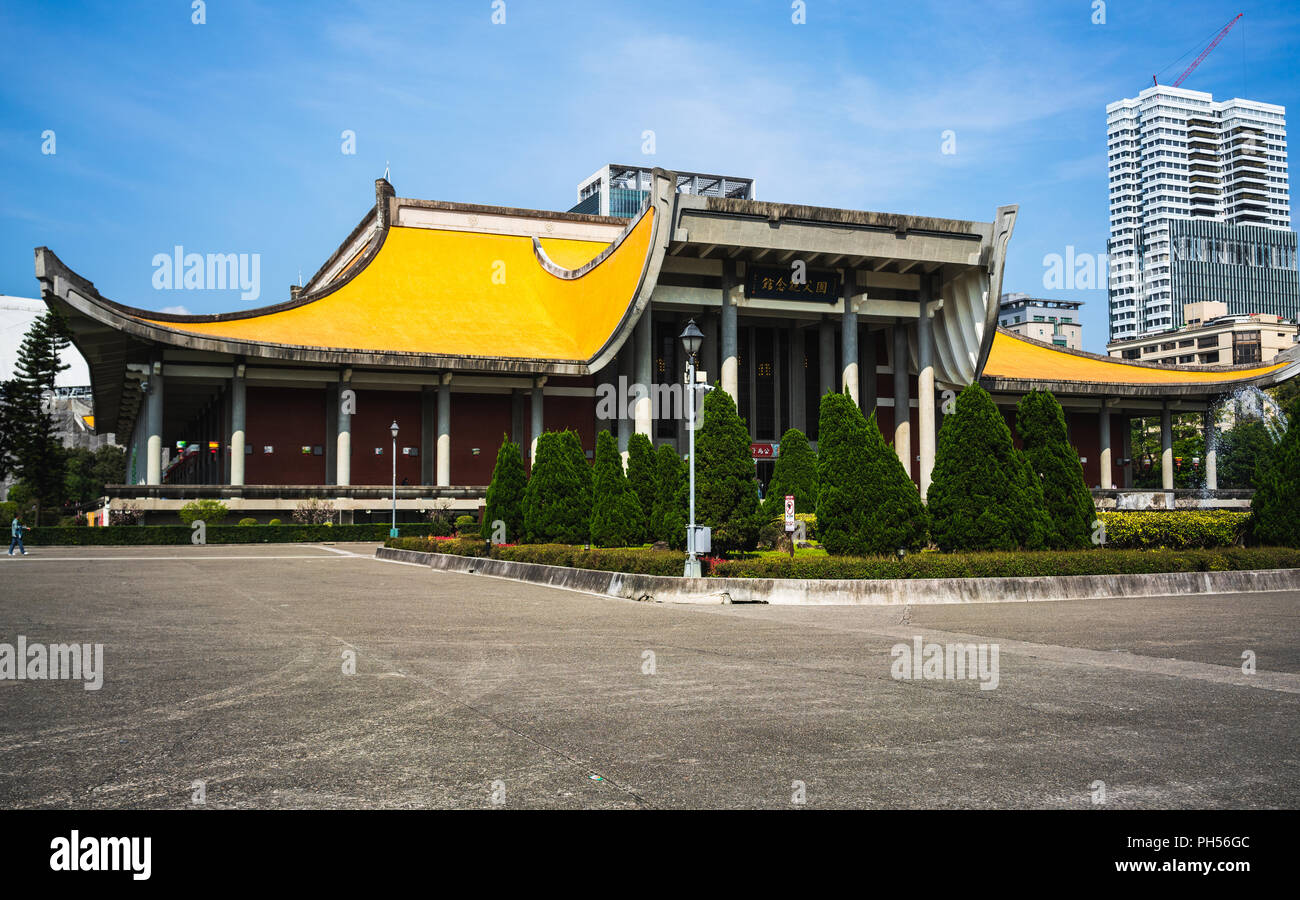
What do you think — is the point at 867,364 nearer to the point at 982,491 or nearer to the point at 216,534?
the point at 216,534

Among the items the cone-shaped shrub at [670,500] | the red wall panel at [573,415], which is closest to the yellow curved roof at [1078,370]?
the red wall panel at [573,415]

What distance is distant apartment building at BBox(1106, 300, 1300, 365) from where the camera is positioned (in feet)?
384

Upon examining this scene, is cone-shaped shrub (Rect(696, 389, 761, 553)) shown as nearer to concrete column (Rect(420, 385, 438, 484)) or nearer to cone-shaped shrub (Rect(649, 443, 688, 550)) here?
cone-shaped shrub (Rect(649, 443, 688, 550))

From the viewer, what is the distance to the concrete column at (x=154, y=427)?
41.9 metres

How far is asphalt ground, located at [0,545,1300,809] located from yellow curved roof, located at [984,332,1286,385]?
144ft

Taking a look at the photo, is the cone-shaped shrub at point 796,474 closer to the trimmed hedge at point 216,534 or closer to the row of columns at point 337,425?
the trimmed hedge at point 216,534

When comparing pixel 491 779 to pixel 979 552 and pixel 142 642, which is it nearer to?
pixel 142 642

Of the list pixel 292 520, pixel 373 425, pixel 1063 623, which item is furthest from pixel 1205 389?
pixel 1063 623

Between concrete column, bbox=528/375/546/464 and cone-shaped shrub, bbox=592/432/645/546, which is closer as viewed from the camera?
cone-shaped shrub, bbox=592/432/645/546

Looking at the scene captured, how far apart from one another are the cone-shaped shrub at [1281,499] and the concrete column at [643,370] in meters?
27.3

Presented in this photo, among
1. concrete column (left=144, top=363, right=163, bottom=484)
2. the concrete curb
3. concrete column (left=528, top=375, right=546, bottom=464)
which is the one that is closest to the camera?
the concrete curb

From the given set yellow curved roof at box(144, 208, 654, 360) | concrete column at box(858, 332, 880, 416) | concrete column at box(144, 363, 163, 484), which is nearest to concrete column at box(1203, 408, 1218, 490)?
concrete column at box(858, 332, 880, 416)

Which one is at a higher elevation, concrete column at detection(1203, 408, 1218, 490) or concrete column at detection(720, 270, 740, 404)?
concrete column at detection(720, 270, 740, 404)
